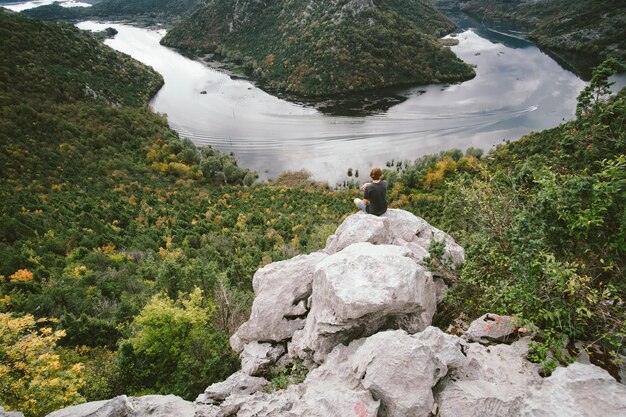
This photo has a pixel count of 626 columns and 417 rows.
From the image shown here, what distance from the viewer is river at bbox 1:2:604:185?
7769 cm

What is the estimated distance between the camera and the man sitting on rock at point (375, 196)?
13578 millimetres

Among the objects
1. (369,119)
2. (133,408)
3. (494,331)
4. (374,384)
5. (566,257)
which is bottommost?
(133,408)

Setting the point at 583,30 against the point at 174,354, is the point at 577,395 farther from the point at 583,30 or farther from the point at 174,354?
the point at 583,30

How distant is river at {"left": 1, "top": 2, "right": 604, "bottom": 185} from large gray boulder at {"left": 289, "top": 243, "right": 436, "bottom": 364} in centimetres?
6002

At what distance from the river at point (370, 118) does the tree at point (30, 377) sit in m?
60.8

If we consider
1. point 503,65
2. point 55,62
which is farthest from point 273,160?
point 503,65

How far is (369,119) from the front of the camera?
9125 cm

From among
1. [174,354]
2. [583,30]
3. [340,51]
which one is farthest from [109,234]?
[583,30]

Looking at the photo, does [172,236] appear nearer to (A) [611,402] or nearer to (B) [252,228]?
(B) [252,228]

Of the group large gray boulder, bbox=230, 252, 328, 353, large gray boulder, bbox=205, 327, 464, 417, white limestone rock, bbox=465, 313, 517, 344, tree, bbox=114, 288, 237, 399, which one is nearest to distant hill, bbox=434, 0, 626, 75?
white limestone rock, bbox=465, 313, 517, 344

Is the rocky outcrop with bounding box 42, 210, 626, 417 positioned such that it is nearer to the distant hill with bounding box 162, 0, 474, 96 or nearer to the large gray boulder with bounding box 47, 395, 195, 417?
the large gray boulder with bounding box 47, 395, 195, 417

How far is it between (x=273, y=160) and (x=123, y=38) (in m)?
171

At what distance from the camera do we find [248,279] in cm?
2367

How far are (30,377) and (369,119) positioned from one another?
3503 inches
